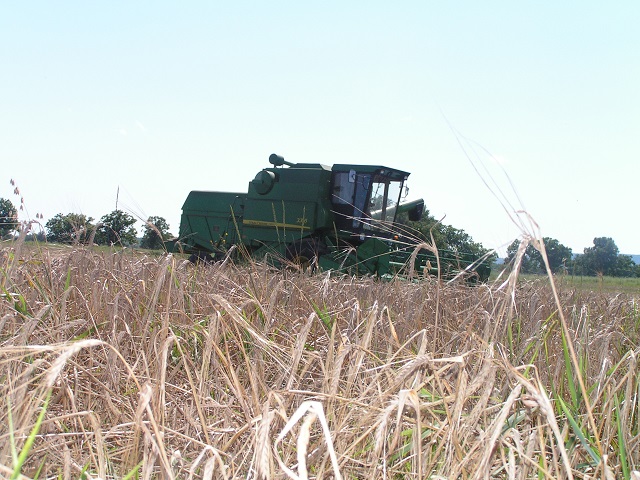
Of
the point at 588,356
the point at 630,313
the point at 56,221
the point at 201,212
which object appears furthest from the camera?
the point at 201,212

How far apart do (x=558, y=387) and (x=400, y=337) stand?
93 centimetres

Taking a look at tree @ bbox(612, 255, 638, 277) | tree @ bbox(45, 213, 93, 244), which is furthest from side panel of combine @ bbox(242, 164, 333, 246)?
tree @ bbox(45, 213, 93, 244)

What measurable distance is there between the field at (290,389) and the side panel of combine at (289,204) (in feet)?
27.7

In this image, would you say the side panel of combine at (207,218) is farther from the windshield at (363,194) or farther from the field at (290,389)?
the field at (290,389)

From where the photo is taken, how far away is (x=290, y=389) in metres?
1.99

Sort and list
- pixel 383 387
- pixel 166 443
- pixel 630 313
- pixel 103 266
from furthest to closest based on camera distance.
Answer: pixel 630 313 → pixel 103 266 → pixel 383 387 → pixel 166 443

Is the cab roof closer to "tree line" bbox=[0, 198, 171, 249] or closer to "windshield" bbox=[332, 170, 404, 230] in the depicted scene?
"windshield" bbox=[332, 170, 404, 230]

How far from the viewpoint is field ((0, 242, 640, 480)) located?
1499 mm

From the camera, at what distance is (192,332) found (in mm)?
3160

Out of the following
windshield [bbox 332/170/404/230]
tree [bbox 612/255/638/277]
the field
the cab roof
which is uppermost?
the cab roof

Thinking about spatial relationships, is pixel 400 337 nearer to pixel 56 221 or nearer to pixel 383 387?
pixel 383 387

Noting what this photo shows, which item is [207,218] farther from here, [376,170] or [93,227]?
[93,227]

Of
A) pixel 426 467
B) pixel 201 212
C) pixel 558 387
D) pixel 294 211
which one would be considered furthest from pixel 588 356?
pixel 201 212

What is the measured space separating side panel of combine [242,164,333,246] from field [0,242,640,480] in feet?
27.7
